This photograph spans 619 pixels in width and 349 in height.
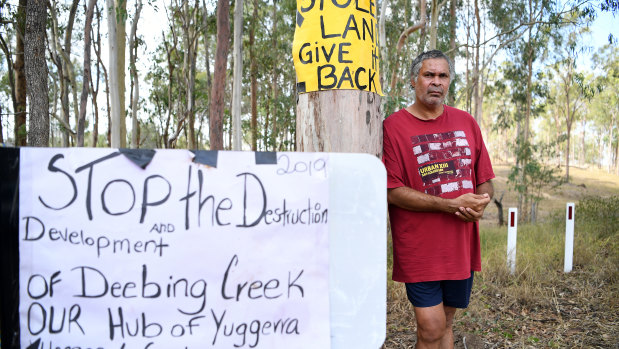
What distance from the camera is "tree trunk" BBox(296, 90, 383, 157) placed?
5.85ft

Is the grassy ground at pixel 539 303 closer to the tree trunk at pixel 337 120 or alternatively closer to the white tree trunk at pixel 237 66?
the tree trunk at pixel 337 120

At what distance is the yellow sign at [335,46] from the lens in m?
1.77

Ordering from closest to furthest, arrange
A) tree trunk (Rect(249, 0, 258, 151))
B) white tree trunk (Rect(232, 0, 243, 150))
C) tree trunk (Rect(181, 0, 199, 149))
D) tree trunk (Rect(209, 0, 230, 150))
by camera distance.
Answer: tree trunk (Rect(209, 0, 230, 150)) → white tree trunk (Rect(232, 0, 243, 150)) → tree trunk (Rect(181, 0, 199, 149)) → tree trunk (Rect(249, 0, 258, 151))

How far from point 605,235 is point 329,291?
650 cm

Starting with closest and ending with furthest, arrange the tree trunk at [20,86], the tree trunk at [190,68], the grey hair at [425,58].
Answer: the grey hair at [425,58], the tree trunk at [20,86], the tree trunk at [190,68]

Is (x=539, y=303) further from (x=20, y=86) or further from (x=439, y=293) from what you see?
(x=20, y=86)

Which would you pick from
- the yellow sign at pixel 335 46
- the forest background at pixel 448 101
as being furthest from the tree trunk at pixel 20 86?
the yellow sign at pixel 335 46

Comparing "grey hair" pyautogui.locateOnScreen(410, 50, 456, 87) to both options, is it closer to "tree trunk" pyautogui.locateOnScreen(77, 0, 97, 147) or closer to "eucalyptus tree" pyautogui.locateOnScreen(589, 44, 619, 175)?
"tree trunk" pyautogui.locateOnScreen(77, 0, 97, 147)

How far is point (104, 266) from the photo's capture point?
1423 mm

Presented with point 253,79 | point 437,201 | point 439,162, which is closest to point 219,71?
point 253,79

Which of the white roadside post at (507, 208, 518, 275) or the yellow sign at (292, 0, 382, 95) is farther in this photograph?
the white roadside post at (507, 208, 518, 275)

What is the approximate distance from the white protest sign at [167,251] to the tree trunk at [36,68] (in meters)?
6.61

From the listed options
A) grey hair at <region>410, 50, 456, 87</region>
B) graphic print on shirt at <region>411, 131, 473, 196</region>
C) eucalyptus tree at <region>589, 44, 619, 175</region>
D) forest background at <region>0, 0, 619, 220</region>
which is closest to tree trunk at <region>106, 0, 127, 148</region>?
forest background at <region>0, 0, 619, 220</region>

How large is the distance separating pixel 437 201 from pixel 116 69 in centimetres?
1031
